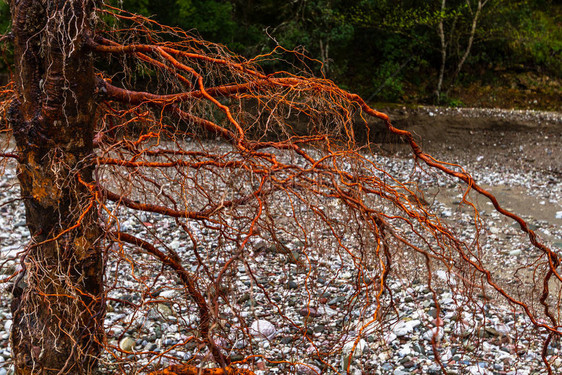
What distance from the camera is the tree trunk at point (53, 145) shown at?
2318mm

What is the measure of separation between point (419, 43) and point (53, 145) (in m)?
11.0

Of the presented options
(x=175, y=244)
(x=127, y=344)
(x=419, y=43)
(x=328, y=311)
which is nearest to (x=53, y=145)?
(x=127, y=344)

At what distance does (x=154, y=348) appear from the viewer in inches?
152

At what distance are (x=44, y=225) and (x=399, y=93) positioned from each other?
10856 millimetres

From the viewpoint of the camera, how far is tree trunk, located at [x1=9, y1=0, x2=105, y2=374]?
7.61ft

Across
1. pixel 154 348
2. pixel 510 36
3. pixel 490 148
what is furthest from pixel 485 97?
pixel 154 348

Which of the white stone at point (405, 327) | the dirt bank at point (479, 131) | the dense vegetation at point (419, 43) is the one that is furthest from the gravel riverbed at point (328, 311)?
the dense vegetation at point (419, 43)

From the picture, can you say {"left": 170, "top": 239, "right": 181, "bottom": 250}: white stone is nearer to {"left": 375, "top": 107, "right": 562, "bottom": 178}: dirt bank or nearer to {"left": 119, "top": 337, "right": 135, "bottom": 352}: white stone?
{"left": 119, "top": 337, "right": 135, "bottom": 352}: white stone

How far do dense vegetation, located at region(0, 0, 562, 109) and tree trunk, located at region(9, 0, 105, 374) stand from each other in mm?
7806

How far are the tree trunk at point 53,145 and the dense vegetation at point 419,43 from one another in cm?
781

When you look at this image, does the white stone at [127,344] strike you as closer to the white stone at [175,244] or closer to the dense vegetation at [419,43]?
the white stone at [175,244]

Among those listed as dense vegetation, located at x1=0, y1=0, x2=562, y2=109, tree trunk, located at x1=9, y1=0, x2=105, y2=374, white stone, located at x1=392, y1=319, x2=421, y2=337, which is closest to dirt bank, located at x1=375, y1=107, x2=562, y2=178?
dense vegetation, located at x1=0, y1=0, x2=562, y2=109

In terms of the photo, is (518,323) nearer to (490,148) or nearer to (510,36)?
(490,148)

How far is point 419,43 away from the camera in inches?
480
